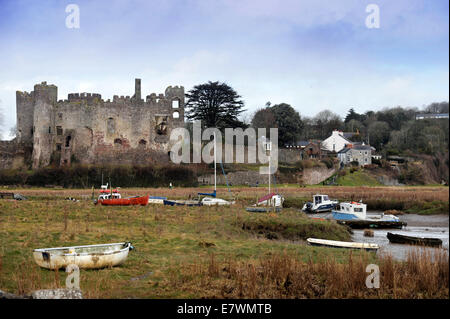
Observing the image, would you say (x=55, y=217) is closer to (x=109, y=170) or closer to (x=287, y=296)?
(x=287, y=296)

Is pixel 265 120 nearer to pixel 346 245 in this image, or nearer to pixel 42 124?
pixel 42 124

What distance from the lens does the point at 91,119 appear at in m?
51.8

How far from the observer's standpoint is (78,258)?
41.5 ft

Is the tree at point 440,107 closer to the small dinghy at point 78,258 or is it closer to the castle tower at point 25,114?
the small dinghy at point 78,258

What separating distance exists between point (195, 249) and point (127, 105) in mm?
38505

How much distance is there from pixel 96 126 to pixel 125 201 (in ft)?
75.7

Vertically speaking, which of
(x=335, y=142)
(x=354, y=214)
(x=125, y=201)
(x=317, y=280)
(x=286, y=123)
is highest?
(x=286, y=123)

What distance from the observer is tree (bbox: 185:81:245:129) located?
5794 centimetres

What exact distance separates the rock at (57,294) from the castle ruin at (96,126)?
4251 centimetres

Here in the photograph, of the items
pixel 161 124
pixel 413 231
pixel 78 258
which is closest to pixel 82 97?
pixel 161 124

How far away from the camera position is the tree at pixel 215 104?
57.9m

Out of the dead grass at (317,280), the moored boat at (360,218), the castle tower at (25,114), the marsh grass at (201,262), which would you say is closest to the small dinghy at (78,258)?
the marsh grass at (201,262)

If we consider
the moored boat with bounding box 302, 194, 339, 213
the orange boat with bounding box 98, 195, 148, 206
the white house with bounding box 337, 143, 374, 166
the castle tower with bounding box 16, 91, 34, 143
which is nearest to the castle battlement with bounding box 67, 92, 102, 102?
the castle tower with bounding box 16, 91, 34, 143
